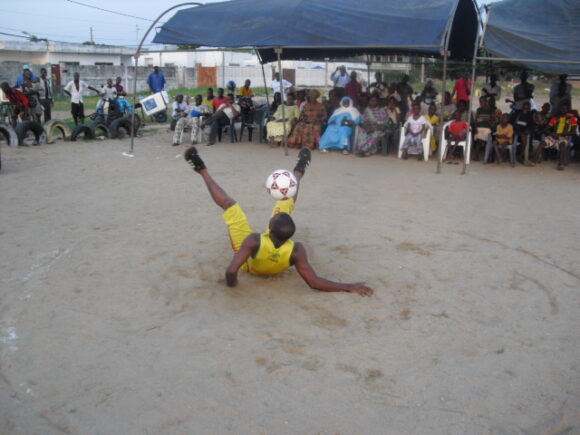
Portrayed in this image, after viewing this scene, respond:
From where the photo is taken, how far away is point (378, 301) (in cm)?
446

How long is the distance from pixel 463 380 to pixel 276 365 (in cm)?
118

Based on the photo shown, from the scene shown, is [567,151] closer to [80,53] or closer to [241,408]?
[241,408]

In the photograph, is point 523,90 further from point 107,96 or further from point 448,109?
point 107,96

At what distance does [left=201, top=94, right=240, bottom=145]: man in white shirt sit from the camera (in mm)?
12914

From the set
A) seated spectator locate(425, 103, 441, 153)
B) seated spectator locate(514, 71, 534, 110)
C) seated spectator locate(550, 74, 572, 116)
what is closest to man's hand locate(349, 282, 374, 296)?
seated spectator locate(425, 103, 441, 153)

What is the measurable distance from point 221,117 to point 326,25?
3.67m

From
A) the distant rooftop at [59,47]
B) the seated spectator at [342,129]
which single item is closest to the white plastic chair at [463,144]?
the seated spectator at [342,129]

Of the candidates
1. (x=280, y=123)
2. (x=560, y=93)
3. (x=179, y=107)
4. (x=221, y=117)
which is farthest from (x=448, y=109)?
(x=179, y=107)

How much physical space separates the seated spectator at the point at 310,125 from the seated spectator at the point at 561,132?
4.72m

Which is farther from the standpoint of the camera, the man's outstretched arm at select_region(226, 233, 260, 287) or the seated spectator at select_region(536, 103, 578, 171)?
the seated spectator at select_region(536, 103, 578, 171)

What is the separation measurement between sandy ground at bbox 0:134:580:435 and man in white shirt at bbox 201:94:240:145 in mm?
5398

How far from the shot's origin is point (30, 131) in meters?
12.5

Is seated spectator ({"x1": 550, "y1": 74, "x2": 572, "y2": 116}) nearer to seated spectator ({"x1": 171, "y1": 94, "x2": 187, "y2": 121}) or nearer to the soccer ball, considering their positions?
seated spectator ({"x1": 171, "y1": 94, "x2": 187, "y2": 121})

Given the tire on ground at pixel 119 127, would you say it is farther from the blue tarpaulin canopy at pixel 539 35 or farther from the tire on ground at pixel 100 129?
the blue tarpaulin canopy at pixel 539 35
